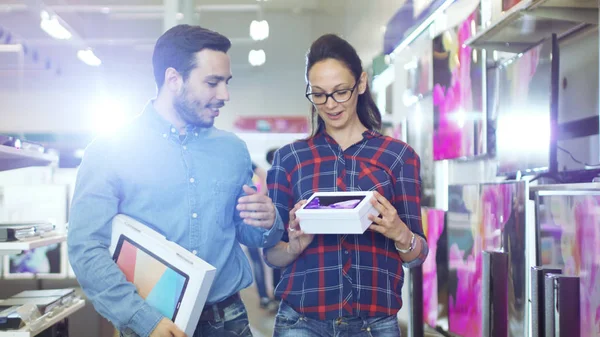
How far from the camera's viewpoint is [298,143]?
5.59 feet

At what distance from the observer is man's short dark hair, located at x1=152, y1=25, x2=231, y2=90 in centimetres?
153

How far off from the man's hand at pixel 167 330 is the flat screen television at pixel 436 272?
2.27m

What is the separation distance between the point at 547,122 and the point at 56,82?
5.57 m

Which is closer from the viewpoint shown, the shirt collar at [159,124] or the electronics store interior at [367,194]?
the electronics store interior at [367,194]

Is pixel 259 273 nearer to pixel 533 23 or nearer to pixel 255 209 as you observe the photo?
pixel 533 23

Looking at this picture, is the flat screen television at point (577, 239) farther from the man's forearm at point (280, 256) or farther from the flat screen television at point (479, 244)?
the man's forearm at point (280, 256)

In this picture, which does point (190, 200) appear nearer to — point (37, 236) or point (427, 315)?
point (37, 236)

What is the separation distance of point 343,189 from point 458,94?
2054mm

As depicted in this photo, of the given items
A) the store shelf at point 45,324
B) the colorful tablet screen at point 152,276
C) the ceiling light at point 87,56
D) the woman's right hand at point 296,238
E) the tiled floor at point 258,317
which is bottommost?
the tiled floor at point 258,317

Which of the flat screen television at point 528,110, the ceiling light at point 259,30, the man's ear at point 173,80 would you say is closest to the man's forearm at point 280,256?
the man's ear at point 173,80

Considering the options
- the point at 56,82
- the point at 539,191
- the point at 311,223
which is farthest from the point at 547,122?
the point at 56,82

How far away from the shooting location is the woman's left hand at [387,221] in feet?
4.78

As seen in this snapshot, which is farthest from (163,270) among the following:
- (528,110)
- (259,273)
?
(259,273)

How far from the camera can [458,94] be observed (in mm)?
3455
